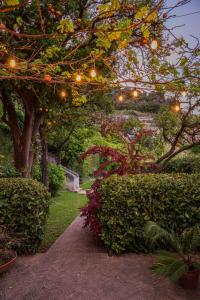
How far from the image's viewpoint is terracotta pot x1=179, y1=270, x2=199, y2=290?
3.44 meters

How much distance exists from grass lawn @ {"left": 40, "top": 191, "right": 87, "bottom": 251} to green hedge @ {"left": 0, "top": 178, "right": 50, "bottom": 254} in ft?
2.08

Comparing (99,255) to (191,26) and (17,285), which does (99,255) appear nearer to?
(17,285)

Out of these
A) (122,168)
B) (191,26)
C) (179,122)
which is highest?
(191,26)

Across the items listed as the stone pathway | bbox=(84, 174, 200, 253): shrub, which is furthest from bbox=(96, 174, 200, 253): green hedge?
the stone pathway

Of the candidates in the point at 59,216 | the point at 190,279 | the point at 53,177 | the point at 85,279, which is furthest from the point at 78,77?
the point at 53,177

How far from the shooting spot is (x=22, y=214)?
15.1 feet

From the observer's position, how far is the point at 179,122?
7797 mm

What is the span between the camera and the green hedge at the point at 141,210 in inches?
181

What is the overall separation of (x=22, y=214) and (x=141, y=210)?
2.11 m

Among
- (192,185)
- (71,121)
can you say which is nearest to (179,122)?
(192,185)

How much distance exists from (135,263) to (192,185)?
1.72 m

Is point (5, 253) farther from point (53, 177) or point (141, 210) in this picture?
point (53, 177)

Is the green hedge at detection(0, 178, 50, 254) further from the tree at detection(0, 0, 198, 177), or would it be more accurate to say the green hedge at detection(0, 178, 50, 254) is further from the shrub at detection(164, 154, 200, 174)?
the shrub at detection(164, 154, 200, 174)

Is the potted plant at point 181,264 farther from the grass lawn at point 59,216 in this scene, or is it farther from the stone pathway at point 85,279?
the grass lawn at point 59,216
